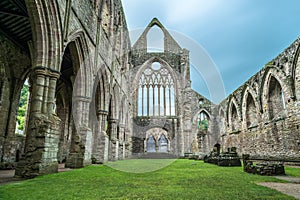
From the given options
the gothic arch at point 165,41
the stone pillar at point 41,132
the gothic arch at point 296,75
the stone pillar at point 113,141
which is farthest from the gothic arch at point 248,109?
the stone pillar at point 41,132

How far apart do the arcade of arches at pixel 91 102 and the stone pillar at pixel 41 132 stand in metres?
0.03

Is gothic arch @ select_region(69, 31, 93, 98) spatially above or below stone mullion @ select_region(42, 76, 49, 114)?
above

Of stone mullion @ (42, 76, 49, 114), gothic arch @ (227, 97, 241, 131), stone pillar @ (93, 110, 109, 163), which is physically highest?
gothic arch @ (227, 97, 241, 131)

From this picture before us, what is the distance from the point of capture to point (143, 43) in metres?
27.0

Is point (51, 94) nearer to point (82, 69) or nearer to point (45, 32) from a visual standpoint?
point (45, 32)

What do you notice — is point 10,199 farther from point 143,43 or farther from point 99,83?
point 143,43

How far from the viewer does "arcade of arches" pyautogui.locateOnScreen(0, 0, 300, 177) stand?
6461mm

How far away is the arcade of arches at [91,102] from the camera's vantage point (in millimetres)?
6461

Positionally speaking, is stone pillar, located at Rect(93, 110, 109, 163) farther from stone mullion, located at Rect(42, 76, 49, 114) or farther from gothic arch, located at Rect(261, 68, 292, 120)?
gothic arch, located at Rect(261, 68, 292, 120)

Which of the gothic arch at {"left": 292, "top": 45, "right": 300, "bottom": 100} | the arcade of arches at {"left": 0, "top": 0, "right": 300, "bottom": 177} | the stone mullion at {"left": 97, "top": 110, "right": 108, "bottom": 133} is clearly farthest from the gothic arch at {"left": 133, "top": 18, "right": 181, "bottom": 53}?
the gothic arch at {"left": 292, "top": 45, "right": 300, "bottom": 100}

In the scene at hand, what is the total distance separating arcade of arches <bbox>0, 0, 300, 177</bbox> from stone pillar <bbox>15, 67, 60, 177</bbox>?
3 centimetres

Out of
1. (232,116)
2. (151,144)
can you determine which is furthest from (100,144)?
(151,144)

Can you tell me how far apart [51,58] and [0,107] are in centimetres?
518

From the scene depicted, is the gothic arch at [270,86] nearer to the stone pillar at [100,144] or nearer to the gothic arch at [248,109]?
the gothic arch at [248,109]
